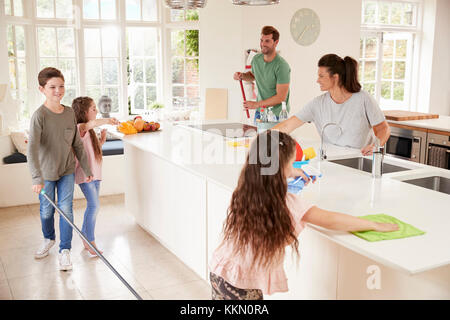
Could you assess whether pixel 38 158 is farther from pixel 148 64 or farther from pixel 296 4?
pixel 296 4

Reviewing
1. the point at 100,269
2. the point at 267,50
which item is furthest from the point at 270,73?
the point at 100,269

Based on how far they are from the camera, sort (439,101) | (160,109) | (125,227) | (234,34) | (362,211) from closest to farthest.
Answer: (362,211) < (125,227) < (234,34) < (160,109) < (439,101)

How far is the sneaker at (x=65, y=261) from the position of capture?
3561 mm

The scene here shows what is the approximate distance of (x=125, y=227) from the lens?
14.9 feet

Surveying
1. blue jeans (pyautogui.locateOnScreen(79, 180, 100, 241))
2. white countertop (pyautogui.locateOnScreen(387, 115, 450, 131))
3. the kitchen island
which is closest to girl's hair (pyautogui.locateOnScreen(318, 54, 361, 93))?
the kitchen island

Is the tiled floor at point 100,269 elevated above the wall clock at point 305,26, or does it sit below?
below

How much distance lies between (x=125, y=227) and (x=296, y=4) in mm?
3513

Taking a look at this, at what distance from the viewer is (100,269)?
3588mm

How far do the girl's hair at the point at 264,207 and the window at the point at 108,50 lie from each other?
4.63 metres

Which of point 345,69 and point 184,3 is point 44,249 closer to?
point 184,3

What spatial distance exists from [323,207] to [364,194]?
33cm

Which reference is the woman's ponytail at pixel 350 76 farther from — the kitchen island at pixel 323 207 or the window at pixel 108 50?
the window at pixel 108 50

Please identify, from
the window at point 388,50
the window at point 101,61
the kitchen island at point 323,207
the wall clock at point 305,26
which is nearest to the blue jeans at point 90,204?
the kitchen island at point 323,207

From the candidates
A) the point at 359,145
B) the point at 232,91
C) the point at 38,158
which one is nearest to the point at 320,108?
the point at 359,145
